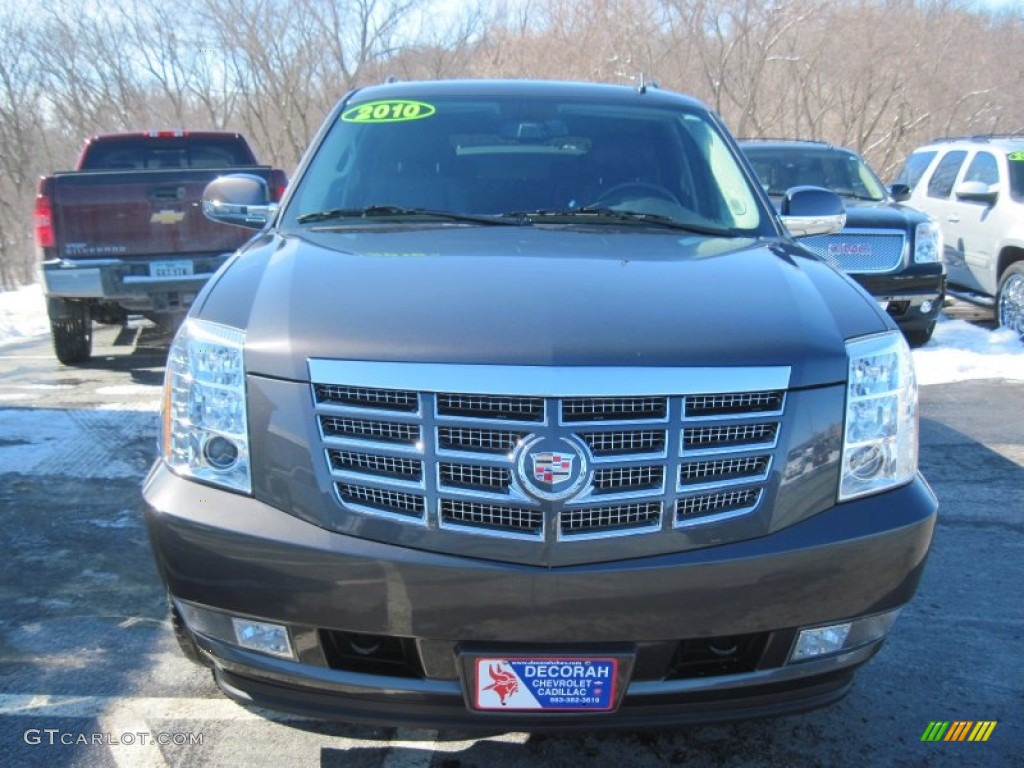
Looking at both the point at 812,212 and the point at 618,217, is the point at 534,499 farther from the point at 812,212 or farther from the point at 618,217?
the point at 812,212

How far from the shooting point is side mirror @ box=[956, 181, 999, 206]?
9383 mm

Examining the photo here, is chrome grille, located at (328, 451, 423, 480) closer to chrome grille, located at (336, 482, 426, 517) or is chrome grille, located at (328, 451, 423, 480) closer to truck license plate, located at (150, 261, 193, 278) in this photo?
chrome grille, located at (336, 482, 426, 517)

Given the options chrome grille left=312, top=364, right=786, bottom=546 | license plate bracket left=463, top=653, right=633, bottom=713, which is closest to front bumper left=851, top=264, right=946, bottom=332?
chrome grille left=312, top=364, right=786, bottom=546

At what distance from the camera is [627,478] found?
2.12 meters

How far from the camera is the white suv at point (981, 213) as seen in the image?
9.09 metres

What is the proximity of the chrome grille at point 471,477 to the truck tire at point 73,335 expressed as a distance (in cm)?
679

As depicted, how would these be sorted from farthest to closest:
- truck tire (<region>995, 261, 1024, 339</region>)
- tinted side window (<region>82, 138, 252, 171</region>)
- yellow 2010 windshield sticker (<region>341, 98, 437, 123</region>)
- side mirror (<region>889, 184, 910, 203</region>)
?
side mirror (<region>889, 184, 910, 203</region>), tinted side window (<region>82, 138, 252, 171</region>), truck tire (<region>995, 261, 1024, 339</region>), yellow 2010 windshield sticker (<region>341, 98, 437, 123</region>)

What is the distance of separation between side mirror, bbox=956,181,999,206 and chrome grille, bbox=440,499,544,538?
8.89 metres

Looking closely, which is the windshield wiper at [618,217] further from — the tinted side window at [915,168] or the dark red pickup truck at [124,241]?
the tinted side window at [915,168]

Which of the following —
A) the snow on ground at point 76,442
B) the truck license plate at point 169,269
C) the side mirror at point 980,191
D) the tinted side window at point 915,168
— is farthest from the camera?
the tinted side window at point 915,168

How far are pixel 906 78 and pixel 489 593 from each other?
2399 centimetres

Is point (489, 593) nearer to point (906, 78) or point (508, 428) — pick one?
point (508, 428)

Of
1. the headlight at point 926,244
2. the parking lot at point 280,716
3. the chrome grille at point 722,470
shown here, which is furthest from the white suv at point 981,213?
the chrome grille at point 722,470

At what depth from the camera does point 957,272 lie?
1037 cm
